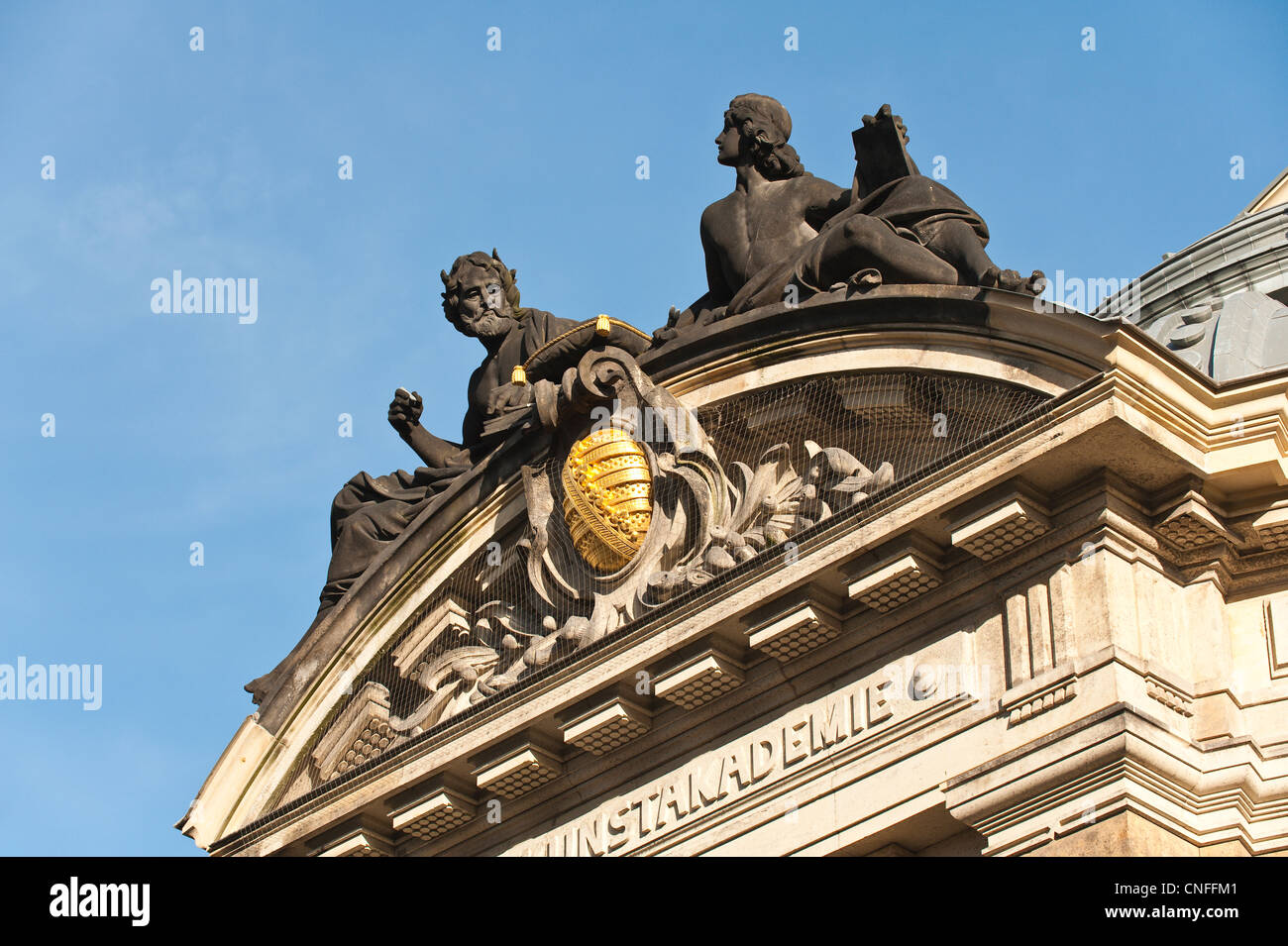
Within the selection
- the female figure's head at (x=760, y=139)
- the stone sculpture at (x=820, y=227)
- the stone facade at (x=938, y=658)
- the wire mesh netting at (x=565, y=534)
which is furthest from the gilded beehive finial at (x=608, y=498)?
the female figure's head at (x=760, y=139)

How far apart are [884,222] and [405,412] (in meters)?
5.23

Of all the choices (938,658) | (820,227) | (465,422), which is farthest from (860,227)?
(465,422)

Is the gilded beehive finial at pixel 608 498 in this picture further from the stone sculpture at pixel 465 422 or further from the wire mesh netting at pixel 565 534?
the stone sculpture at pixel 465 422

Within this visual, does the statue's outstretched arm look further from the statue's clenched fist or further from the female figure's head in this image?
the female figure's head

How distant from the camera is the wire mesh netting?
46.9ft

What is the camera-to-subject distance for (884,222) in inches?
604

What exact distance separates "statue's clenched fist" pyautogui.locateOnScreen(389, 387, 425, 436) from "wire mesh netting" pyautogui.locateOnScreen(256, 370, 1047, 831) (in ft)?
7.50

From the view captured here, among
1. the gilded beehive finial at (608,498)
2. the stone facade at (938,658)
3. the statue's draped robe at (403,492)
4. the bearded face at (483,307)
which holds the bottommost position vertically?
the stone facade at (938,658)

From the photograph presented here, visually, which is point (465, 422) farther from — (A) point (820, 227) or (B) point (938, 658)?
(B) point (938, 658)

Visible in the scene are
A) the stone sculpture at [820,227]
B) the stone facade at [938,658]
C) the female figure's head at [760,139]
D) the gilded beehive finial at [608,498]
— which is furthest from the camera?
the female figure's head at [760,139]

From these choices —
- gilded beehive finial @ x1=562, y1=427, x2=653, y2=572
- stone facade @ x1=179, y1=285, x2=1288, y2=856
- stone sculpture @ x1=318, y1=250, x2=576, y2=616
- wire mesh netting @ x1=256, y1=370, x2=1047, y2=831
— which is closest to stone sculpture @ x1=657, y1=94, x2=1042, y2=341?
stone facade @ x1=179, y1=285, x2=1288, y2=856

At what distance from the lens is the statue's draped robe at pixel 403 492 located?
1803 centimetres

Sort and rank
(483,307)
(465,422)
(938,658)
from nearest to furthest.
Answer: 1. (938,658)
2. (465,422)
3. (483,307)

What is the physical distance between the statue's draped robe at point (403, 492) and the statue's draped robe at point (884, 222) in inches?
106
